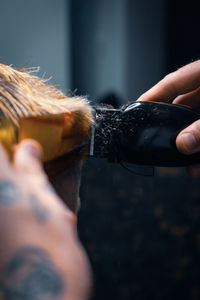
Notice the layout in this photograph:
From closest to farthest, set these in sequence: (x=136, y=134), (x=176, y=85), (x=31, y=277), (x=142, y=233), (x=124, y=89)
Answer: (x=31, y=277), (x=136, y=134), (x=176, y=85), (x=142, y=233), (x=124, y=89)

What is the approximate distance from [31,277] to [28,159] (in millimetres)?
114

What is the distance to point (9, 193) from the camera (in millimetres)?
333

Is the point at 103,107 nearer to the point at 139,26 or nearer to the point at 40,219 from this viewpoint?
the point at 40,219

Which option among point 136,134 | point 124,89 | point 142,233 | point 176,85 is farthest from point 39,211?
point 124,89

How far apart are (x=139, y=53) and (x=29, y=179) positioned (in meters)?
3.62

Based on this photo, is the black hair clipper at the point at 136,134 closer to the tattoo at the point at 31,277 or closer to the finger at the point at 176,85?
the finger at the point at 176,85

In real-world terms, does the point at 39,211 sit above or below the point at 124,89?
above

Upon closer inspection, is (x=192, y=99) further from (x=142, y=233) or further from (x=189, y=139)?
(x=142, y=233)

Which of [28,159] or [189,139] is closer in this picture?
[28,159]

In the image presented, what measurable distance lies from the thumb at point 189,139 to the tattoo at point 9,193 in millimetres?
497

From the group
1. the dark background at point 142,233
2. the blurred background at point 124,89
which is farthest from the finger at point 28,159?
the dark background at point 142,233

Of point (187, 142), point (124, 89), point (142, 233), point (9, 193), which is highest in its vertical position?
point (9, 193)

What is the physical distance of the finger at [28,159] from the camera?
0.35 meters

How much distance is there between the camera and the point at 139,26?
379cm
